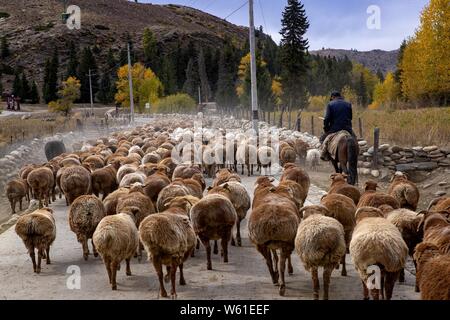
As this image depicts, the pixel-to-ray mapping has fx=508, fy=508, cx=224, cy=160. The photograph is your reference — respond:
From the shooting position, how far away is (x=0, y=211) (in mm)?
15453

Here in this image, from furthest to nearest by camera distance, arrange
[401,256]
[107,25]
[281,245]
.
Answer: [107,25]
[281,245]
[401,256]

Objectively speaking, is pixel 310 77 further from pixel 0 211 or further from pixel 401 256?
pixel 401 256

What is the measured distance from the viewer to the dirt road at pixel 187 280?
6.70 meters

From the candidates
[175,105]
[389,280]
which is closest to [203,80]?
[175,105]

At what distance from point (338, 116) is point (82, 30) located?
13678 cm

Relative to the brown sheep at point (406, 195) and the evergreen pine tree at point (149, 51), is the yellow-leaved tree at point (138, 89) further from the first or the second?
the brown sheep at point (406, 195)

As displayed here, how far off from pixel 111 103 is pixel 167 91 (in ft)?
41.0

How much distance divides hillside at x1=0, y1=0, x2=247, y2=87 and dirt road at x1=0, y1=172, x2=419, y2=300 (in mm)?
112032

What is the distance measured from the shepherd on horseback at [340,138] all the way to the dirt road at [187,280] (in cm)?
449

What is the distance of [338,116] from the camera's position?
13414mm

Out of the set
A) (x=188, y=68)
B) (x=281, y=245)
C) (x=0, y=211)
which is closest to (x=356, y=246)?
(x=281, y=245)

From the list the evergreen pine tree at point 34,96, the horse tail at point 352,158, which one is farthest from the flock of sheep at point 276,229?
the evergreen pine tree at point 34,96

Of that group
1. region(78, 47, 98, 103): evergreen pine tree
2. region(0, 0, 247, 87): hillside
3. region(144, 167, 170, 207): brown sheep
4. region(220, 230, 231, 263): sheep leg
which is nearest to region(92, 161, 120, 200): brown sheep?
region(144, 167, 170, 207): brown sheep
